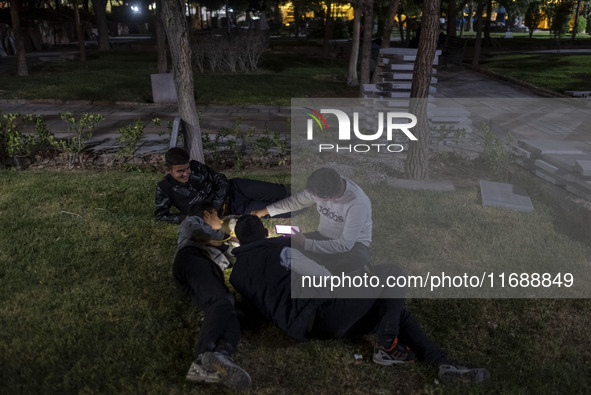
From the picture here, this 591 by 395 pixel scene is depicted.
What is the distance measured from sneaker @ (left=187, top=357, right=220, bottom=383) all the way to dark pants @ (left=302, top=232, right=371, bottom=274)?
54.0 inches

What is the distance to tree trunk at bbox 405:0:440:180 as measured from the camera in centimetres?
718

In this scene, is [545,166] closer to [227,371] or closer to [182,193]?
[182,193]

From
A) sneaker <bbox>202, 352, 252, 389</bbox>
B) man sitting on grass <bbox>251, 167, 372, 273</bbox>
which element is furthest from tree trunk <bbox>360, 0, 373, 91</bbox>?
sneaker <bbox>202, 352, 252, 389</bbox>

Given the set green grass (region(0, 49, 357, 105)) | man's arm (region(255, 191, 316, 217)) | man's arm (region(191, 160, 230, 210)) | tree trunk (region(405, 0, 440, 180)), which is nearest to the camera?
man's arm (region(255, 191, 316, 217))

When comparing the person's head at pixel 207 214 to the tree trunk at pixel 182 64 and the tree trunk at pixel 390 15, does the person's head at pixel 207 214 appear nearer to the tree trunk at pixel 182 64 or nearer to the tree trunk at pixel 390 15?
the tree trunk at pixel 182 64

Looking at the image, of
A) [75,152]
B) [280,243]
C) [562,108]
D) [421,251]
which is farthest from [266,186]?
[562,108]

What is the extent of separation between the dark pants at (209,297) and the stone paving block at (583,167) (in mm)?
4551

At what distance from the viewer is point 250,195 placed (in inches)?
254

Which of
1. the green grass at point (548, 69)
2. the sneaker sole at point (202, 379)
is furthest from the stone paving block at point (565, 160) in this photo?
the green grass at point (548, 69)

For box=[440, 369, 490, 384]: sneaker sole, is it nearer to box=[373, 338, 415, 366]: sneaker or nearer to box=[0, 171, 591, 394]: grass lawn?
box=[0, 171, 591, 394]: grass lawn

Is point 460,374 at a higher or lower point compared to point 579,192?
lower

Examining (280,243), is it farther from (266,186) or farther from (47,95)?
(47,95)

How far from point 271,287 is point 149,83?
1530cm

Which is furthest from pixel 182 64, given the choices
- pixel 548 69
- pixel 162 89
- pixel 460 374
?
pixel 548 69
